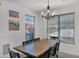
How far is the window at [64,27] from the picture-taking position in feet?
15.3

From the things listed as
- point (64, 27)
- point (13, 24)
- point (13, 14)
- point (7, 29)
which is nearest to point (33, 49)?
point (7, 29)

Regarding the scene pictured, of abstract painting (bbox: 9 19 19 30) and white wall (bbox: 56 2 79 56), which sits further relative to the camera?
white wall (bbox: 56 2 79 56)

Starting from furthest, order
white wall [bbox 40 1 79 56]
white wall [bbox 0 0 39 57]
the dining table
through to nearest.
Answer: white wall [bbox 40 1 79 56]
white wall [bbox 0 0 39 57]
the dining table

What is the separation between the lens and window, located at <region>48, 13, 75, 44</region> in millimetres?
4672

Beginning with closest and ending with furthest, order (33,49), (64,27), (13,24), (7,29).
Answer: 1. (33,49)
2. (7,29)
3. (13,24)
4. (64,27)

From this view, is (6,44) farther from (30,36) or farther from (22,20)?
(30,36)

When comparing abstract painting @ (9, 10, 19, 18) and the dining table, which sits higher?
abstract painting @ (9, 10, 19, 18)

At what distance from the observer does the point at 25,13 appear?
472 centimetres

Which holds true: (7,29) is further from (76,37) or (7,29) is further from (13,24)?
(76,37)

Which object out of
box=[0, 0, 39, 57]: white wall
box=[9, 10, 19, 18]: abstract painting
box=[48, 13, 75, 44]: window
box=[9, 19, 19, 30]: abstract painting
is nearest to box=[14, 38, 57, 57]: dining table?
box=[0, 0, 39, 57]: white wall

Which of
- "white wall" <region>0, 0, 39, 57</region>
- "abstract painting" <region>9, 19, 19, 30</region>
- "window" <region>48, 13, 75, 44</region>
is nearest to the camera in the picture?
"white wall" <region>0, 0, 39, 57</region>

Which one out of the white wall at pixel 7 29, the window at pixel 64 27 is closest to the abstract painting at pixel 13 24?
the white wall at pixel 7 29

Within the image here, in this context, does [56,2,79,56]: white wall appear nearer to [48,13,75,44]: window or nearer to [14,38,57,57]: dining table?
[48,13,75,44]: window

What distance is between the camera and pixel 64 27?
4.96 m
